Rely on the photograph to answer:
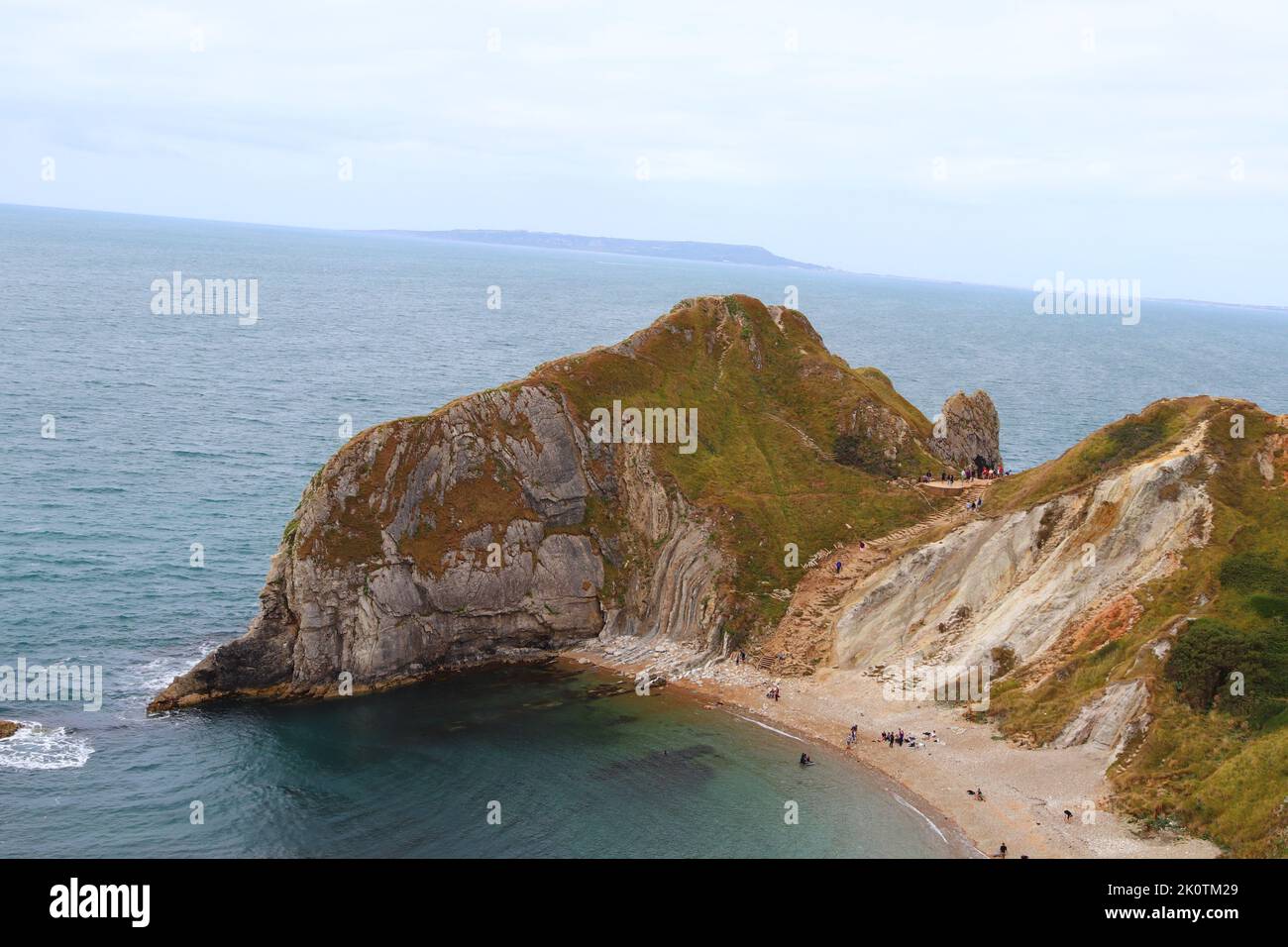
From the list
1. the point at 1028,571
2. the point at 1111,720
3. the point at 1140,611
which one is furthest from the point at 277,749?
the point at 1140,611

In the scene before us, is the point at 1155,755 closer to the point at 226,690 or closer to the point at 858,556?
the point at 858,556

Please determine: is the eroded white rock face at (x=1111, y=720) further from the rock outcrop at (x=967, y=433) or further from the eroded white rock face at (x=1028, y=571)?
the rock outcrop at (x=967, y=433)

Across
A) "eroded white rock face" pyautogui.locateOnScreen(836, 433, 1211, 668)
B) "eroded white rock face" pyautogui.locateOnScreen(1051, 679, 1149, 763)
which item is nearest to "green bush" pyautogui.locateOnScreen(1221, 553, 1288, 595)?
Answer: "eroded white rock face" pyautogui.locateOnScreen(836, 433, 1211, 668)

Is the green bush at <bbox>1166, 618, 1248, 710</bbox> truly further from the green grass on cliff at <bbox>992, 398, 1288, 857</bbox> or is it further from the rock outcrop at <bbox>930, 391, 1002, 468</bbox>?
the rock outcrop at <bbox>930, 391, 1002, 468</bbox>

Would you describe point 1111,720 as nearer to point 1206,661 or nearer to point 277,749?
point 1206,661
